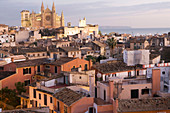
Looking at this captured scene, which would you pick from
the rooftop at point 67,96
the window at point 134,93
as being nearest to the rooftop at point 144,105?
the window at point 134,93

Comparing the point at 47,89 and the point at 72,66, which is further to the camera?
the point at 72,66

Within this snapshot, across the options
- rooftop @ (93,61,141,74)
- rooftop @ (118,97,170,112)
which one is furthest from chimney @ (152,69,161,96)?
rooftop @ (93,61,141,74)

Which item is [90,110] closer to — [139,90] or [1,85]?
[139,90]

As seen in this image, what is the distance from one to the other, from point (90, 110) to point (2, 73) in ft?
54.5

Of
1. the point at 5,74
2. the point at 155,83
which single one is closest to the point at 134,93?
the point at 155,83

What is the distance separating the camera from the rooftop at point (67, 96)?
53.2 ft

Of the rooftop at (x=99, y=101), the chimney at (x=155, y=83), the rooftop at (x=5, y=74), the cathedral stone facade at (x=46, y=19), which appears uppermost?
the cathedral stone facade at (x=46, y=19)

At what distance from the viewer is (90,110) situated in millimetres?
15508

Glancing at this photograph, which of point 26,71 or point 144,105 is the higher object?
point 144,105

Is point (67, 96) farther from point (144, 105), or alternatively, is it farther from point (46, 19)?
point (46, 19)

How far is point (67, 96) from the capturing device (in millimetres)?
17156

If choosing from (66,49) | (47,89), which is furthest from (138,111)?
(66,49)

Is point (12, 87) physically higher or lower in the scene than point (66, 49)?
lower

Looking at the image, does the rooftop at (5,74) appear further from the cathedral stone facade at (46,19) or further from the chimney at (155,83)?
the cathedral stone facade at (46,19)
